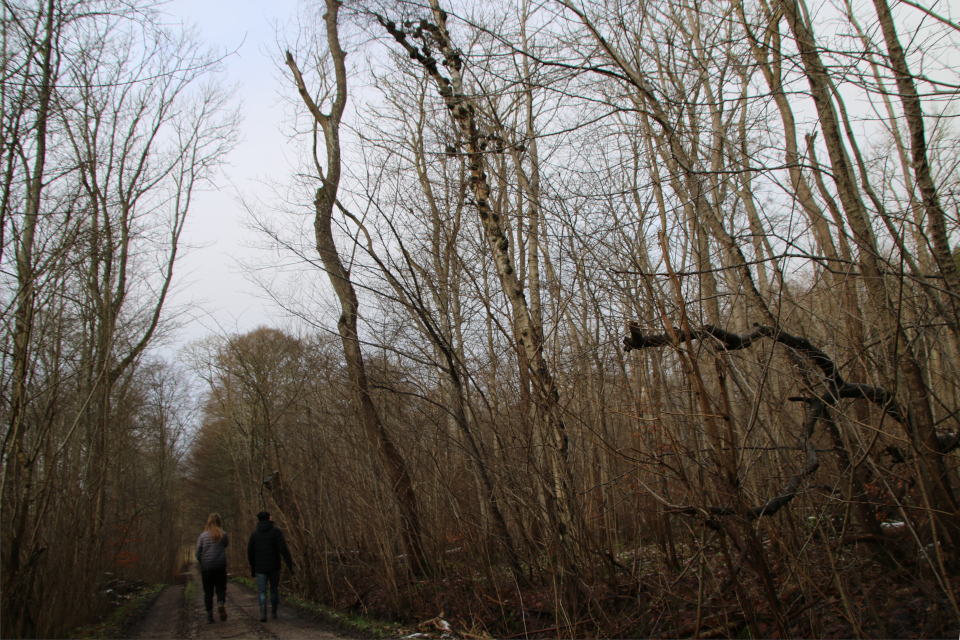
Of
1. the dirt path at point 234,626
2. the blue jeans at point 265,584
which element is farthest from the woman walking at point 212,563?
the blue jeans at point 265,584

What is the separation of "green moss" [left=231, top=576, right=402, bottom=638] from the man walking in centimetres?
59

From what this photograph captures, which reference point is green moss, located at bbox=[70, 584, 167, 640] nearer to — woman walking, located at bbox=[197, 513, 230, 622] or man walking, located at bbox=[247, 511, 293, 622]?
woman walking, located at bbox=[197, 513, 230, 622]

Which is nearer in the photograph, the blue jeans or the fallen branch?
the fallen branch

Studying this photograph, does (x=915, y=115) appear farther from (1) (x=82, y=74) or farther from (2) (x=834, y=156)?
(1) (x=82, y=74)

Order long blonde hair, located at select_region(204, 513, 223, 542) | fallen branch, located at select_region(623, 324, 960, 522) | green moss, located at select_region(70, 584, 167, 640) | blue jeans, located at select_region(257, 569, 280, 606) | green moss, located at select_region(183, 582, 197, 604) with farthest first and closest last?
green moss, located at select_region(183, 582, 197, 604)
long blonde hair, located at select_region(204, 513, 223, 542)
blue jeans, located at select_region(257, 569, 280, 606)
green moss, located at select_region(70, 584, 167, 640)
fallen branch, located at select_region(623, 324, 960, 522)

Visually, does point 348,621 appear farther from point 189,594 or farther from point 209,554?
point 189,594

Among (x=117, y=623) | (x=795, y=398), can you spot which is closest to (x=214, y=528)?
(x=117, y=623)

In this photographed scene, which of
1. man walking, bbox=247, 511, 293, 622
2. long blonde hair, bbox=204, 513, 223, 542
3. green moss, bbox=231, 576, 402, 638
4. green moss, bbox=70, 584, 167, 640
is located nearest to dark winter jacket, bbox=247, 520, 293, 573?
man walking, bbox=247, 511, 293, 622

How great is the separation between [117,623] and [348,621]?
4166mm

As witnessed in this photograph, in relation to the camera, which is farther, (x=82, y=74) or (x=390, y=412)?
(x=390, y=412)

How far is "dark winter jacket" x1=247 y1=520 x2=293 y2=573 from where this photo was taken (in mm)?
6688

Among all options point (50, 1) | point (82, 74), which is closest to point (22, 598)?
point (82, 74)

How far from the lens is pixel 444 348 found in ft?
13.9

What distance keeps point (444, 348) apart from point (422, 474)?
2.00 metres
